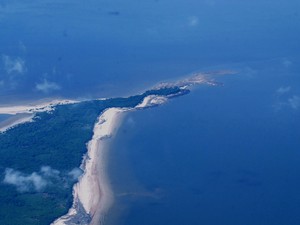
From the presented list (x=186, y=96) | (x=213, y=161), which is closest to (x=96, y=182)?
(x=213, y=161)

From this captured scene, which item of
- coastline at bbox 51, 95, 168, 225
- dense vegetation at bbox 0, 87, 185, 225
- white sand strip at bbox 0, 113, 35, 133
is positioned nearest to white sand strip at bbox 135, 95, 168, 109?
dense vegetation at bbox 0, 87, 185, 225

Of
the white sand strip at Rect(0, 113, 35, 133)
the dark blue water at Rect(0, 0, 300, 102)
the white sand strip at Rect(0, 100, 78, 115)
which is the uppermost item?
the dark blue water at Rect(0, 0, 300, 102)

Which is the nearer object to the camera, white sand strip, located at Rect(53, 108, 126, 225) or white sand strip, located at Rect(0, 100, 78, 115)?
white sand strip, located at Rect(53, 108, 126, 225)

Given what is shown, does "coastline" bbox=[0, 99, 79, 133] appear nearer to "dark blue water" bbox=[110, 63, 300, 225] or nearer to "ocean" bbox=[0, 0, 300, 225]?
"ocean" bbox=[0, 0, 300, 225]

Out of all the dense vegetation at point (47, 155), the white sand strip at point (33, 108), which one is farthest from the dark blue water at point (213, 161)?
the white sand strip at point (33, 108)

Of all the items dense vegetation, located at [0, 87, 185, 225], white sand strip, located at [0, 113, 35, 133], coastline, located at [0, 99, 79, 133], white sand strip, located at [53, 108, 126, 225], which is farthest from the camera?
coastline, located at [0, 99, 79, 133]

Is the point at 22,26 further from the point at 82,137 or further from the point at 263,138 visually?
the point at 263,138

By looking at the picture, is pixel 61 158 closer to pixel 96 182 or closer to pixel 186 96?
pixel 96 182
